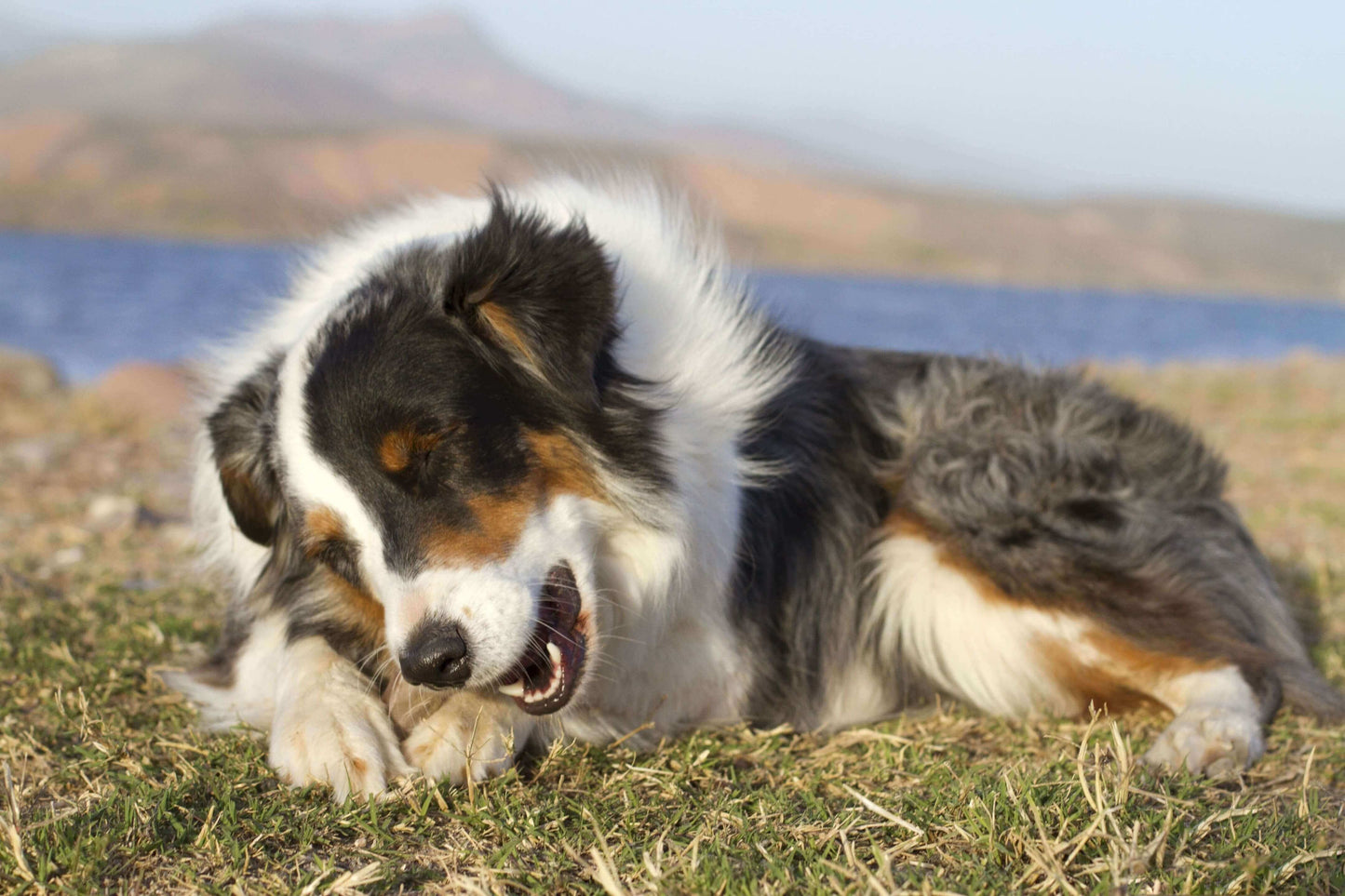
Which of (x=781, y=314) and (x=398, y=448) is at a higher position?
(x=781, y=314)

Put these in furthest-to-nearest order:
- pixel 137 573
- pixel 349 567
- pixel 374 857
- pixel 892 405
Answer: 1. pixel 137 573
2. pixel 892 405
3. pixel 349 567
4. pixel 374 857

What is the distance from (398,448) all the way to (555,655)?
28.2 inches

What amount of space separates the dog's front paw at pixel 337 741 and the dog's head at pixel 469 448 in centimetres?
24

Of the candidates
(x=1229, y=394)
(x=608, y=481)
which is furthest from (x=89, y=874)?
(x=1229, y=394)

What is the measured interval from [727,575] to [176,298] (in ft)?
81.4

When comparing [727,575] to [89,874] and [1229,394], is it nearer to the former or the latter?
[89,874]

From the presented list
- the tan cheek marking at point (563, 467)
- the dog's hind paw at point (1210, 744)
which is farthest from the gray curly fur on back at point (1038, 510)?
the tan cheek marking at point (563, 467)

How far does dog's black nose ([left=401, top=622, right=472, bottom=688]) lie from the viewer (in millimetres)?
2830

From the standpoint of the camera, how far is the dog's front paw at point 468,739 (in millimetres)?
3092

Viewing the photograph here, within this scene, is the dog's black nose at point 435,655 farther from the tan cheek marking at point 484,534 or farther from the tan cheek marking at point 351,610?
the tan cheek marking at point 351,610

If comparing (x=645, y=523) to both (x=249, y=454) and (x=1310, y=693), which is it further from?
(x=1310, y=693)

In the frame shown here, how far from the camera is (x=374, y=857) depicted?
2.59 metres

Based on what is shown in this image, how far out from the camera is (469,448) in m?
3.09

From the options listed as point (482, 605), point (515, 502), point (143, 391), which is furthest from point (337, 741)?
point (143, 391)
